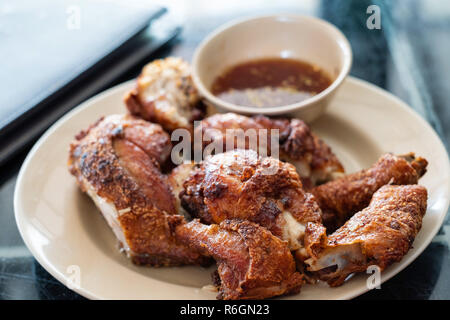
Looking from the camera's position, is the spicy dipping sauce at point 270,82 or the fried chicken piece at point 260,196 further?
the spicy dipping sauce at point 270,82

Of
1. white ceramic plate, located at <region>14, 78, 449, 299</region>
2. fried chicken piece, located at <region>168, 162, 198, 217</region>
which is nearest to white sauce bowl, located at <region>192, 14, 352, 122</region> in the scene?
white ceramic plate, located at <region>14, 78, 449, 299</region>

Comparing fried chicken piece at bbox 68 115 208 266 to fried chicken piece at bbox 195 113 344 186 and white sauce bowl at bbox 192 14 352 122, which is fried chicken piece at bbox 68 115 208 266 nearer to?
fried chicken piece at bbox 195 113 344 186

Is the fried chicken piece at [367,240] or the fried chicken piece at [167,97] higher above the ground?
the fried chicken piece at [167,97]

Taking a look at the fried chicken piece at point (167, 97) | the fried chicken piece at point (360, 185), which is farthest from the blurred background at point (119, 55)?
the fried chicken piece at point (167, 97)

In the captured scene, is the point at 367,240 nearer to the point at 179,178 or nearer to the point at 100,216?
the point at 179,178

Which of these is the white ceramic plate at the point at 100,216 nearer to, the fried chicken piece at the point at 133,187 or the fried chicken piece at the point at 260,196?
the fried chicken piece at the point at 133,187
